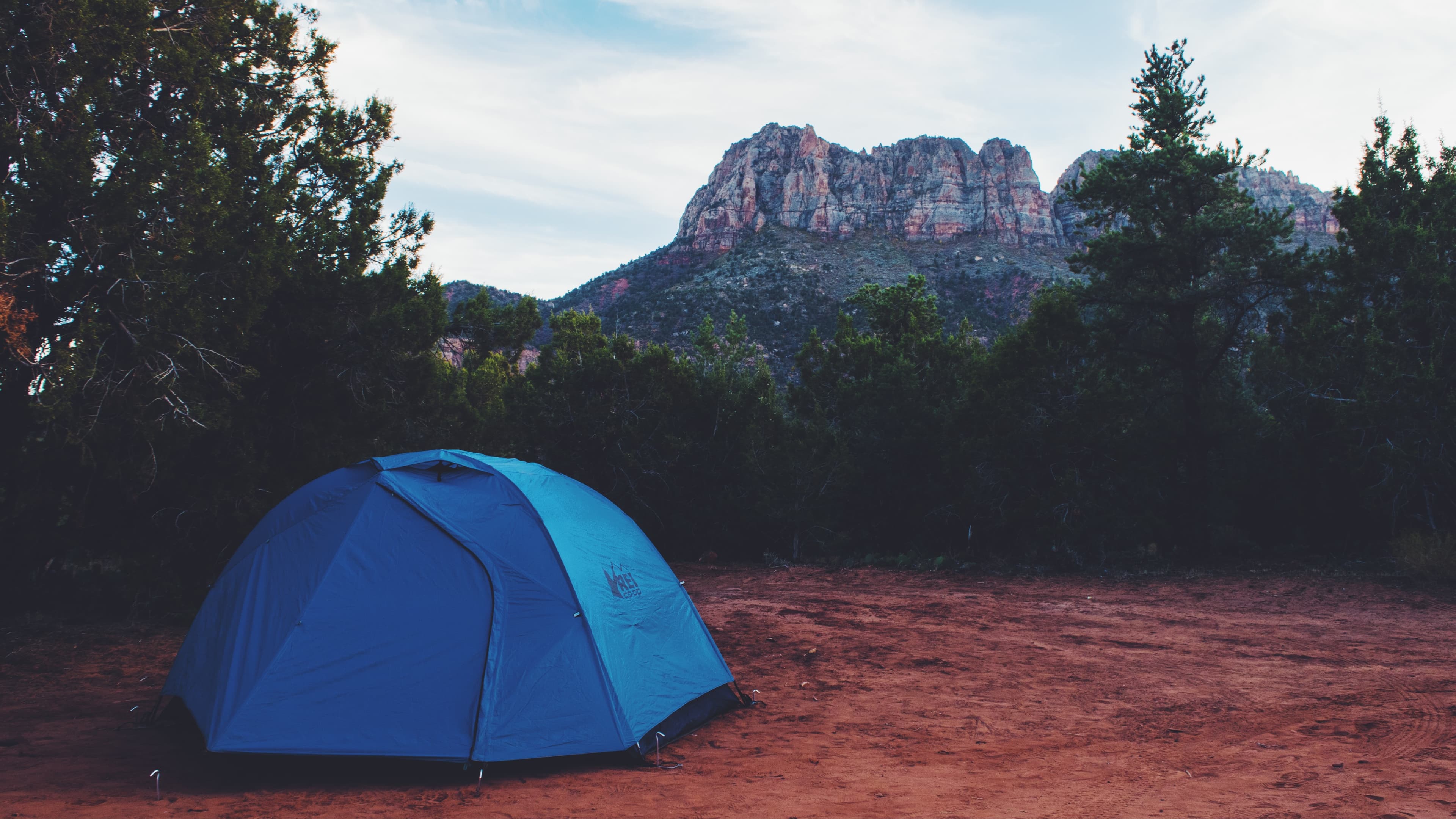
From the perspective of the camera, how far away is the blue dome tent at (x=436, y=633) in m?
4.89

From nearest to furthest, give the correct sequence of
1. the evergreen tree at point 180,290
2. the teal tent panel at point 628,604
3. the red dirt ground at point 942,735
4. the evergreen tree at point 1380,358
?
the red dirt ground at point 942,735 → the teal tent panel at point 628,604 → the evergreen tree at point 180,290 → the evergreen tree at point 1380,358

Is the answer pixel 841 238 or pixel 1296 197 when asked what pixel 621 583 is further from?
pixel 1296 197

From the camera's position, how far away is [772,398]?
17.7 meters

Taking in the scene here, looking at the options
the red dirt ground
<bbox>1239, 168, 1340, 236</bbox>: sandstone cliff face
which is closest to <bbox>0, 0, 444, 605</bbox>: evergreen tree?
the red dirt ground

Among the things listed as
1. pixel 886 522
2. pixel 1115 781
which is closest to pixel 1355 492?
pixel 886 522

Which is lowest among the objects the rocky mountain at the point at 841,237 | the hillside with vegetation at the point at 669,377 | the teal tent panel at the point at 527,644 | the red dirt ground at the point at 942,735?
the red dirt ground at the point at 942,735

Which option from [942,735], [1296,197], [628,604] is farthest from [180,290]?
[1296,197]

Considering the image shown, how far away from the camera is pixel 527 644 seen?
17.0 ft

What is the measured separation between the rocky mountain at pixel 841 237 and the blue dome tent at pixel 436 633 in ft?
134

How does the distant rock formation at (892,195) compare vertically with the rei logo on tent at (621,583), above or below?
above

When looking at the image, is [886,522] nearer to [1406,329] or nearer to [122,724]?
[1406,329]

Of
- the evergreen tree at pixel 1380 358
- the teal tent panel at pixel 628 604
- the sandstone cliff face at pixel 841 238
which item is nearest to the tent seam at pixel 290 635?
the teal tent panel at pixel 628 604

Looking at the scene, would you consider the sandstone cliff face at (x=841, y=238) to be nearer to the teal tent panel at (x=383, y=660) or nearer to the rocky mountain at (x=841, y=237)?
the rocky mountain at (x=841, y=237)

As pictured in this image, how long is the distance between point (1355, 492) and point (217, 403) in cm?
1953
